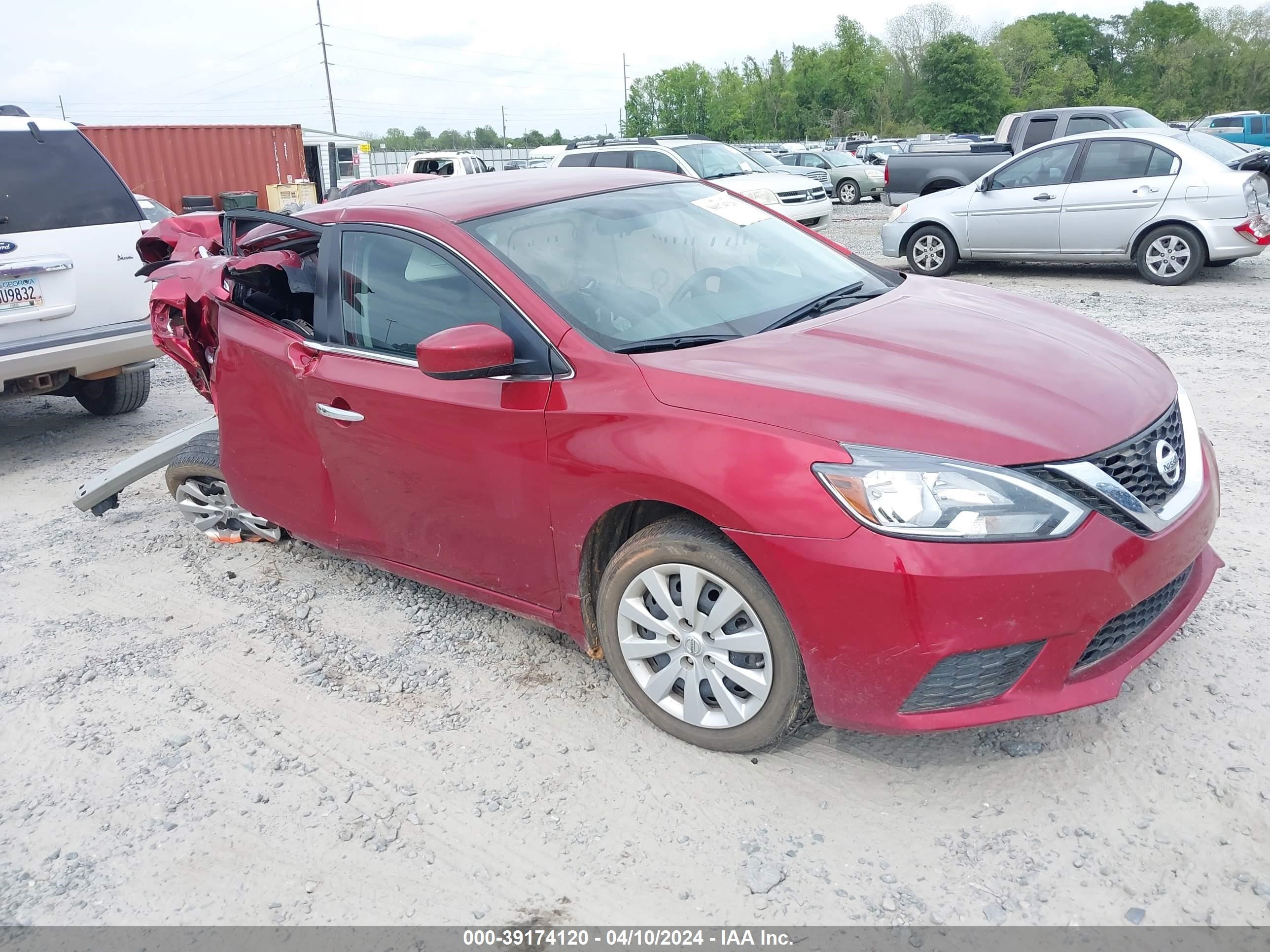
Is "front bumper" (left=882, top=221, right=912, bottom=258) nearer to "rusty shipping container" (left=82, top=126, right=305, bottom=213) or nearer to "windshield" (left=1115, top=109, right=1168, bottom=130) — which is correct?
"windshield" (left=1115, top=109, right=1168, bottom=130)

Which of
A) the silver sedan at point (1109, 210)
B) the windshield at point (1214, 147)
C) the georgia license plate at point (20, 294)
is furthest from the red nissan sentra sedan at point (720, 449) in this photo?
the windshield at point (1214, 147)

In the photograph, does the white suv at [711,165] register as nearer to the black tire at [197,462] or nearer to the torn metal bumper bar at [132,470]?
the torn metal bumper bar at [132,470]

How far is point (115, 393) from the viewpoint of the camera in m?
7.51

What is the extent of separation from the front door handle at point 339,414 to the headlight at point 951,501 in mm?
1920

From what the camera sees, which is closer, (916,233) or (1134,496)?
(1134,496)

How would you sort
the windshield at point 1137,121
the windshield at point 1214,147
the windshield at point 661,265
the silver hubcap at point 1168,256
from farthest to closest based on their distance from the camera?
the windshield at point 1137,121, the windshield at point 1214,147, the silver hubcap at point 1168,256, the windshield at point 661,265

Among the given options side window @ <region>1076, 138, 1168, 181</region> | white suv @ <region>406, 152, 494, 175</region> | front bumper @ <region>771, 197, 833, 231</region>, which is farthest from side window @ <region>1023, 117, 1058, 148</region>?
white suv @ <region>406, 152, 494, 175</region>

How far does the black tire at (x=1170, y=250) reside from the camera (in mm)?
10180

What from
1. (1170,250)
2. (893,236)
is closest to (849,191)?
(893,236)

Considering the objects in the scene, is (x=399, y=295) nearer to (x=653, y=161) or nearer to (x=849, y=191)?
(x=653, y=161)

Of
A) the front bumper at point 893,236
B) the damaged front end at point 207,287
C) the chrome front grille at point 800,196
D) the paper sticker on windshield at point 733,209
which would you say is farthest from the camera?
the chrome front grille at point 800,196

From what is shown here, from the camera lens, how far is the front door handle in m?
3.65

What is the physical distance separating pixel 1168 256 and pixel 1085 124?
209 inches

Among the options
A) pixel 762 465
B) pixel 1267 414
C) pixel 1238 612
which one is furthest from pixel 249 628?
pixel 1267 414
